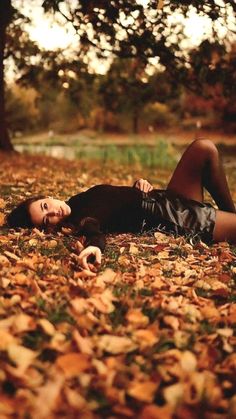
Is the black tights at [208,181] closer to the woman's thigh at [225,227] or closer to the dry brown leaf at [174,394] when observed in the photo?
the woman's thigh at [225,227]

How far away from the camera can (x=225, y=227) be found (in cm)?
368

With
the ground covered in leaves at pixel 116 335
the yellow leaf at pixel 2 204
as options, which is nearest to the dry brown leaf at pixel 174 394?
the ground covered in leaves at pixel 116 335

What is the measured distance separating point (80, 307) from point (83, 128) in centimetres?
4306

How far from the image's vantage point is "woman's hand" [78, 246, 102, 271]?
8.85 feet

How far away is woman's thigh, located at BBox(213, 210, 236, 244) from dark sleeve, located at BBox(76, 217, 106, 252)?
102cm

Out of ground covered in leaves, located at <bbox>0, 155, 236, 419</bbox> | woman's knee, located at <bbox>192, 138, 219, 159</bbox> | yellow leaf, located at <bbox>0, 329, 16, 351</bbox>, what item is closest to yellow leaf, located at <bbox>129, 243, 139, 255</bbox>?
ground covered in leaves, located at <bbox>0, 155, 236, 419</bbox>

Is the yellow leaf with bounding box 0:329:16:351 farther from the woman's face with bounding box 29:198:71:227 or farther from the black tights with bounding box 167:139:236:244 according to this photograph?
the black tights with bounding box 167:139:236:244

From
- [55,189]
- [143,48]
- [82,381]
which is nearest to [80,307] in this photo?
[82,381]

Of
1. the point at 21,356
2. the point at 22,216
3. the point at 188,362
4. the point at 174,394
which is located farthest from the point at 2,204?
the point at 174,394

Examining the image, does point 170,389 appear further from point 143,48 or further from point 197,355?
point 143,48

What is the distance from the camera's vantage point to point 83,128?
1745 inches

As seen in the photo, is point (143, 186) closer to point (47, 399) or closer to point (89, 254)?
point (89, 254)

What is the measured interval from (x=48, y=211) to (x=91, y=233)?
18.7 inches

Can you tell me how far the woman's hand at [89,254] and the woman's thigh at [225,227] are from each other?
4.05 feet
